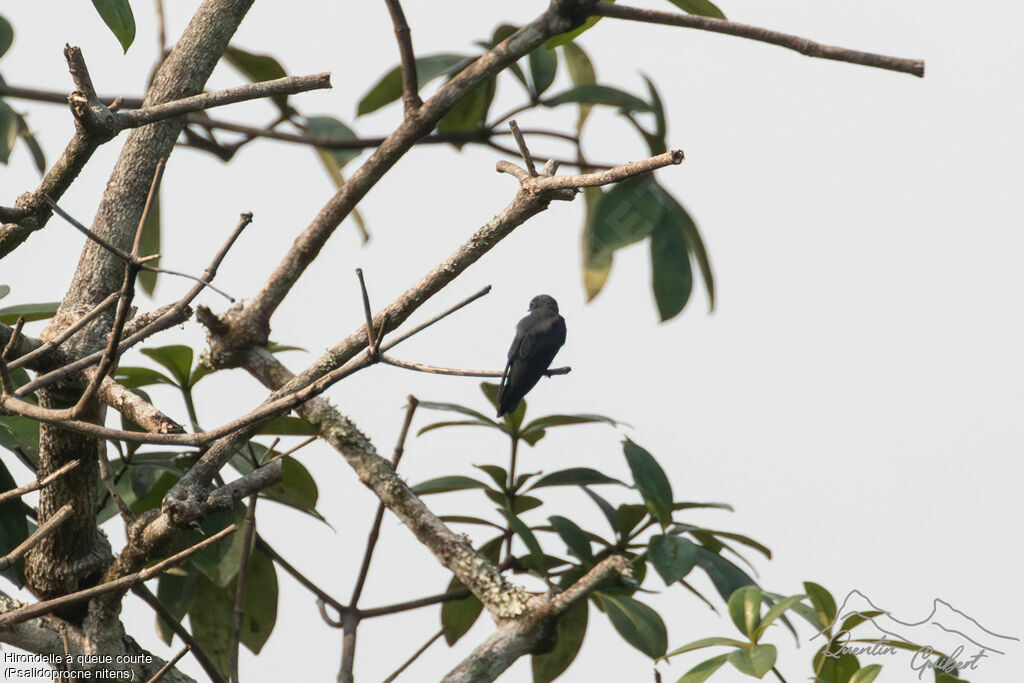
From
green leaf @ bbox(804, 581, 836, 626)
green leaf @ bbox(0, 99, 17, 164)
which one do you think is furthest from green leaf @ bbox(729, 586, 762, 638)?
green leaf @ bbox(0, 99, 17, 164)

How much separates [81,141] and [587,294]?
111 centimetres

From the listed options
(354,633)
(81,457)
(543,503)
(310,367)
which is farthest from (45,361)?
(543,503)

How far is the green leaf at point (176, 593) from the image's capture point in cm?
150

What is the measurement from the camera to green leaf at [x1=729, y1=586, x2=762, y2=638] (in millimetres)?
1247

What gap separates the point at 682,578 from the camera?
4.81 feet

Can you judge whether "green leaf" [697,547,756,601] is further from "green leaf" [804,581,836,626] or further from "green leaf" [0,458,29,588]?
"green leaf" [0,458,29,588]

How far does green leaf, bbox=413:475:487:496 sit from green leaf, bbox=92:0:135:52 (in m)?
0.82

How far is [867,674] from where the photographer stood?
1.22 metres

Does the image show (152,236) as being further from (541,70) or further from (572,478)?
(572,478)

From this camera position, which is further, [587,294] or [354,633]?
[587,294]

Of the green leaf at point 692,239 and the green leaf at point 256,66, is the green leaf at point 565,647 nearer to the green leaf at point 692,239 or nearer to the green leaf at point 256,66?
the green leaf at point 692,239

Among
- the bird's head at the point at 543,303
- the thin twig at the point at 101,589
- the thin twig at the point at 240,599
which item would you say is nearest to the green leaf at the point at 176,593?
the thin twig at the point at 240,599

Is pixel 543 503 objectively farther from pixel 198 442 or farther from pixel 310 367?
pixel 198 442

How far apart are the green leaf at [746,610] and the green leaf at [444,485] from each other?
0.50 metres
